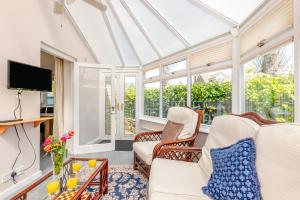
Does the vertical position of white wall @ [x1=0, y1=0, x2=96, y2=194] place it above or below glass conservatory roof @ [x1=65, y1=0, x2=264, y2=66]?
below

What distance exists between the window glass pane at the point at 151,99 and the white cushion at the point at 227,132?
318 centimetres

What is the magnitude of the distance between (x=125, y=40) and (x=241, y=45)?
9.56 ft

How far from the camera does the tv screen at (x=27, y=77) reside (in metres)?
2.20

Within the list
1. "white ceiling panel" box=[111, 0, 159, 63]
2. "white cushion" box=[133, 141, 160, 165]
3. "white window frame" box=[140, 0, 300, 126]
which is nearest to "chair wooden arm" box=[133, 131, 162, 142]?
"white cushion" box=[133, 141, 160, 165]

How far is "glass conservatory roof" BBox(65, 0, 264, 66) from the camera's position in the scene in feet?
9.17

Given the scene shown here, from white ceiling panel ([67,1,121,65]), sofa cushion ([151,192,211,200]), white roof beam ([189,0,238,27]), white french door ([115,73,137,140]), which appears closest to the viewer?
sofa cushion ([151,192,211,200])

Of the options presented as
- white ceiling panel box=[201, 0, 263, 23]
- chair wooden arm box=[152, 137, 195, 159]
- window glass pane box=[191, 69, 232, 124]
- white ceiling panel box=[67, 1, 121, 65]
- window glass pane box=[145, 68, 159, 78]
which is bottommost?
chair wooden arm box=[152, 137, 195, 159]

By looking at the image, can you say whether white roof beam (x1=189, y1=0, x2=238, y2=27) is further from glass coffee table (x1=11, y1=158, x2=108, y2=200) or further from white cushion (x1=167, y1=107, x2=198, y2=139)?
glass coffee table (x1=11, y1=158, x2=108, y2=200)

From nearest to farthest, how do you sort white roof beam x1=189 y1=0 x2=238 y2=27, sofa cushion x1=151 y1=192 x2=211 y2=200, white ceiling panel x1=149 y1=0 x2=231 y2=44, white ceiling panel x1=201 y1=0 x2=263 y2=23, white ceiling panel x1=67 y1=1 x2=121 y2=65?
sofa cushion x1=151 y1=192 x2=211 y2=200
white ceiling panel x1=201 y1=0 x2=263 y2=23
white roof beam x1=189 y1=0 x2=238 y2=27
white ceiling panel x1=149 y1=0 x2=231 y2=44
white ceiling panel x1=67 y1=1 x2=121 y2=65

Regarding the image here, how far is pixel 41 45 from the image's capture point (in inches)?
116

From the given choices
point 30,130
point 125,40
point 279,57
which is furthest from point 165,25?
point 30,130

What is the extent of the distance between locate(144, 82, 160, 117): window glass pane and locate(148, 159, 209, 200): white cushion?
3121mm

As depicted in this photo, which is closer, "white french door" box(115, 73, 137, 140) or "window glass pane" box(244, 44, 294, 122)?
"window glass pane" box(244, 44, 294, 122)

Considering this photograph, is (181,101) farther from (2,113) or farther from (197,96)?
Result: (2,113)
